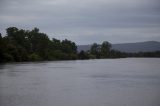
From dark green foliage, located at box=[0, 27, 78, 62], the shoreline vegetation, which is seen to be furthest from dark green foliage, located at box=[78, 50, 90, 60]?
dark green foliage, located at box=[0, 27, 78, 62]

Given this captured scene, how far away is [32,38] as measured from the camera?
130 meters

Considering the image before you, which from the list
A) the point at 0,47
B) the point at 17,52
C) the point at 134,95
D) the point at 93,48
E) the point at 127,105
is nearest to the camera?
the point at 127,105

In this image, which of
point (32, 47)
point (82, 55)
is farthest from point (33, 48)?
point (82, 55)

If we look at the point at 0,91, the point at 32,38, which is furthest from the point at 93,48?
the point at 0,91

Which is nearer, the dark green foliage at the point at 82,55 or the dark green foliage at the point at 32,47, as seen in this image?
the dark green foliage at the point at 32,47

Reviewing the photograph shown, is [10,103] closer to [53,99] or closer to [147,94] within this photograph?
[53,99]

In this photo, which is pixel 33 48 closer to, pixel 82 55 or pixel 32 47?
pixel 32 47

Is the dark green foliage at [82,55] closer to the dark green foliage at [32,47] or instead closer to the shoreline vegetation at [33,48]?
the shoreline vegetation at [33,48]

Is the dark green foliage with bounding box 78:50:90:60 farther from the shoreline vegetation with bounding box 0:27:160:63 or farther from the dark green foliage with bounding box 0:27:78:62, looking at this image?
the dark green foliage with bounding box 0:27:78:62

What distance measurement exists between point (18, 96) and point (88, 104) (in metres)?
6.03

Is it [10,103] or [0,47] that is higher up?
[0,47]

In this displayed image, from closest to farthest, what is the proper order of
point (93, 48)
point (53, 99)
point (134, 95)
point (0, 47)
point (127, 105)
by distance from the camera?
1. point (127, 105)
2. point (53, 99)
3. point (134, 95)
4. point (0, 47)
5. point (93, 48)

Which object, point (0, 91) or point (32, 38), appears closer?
point (0, 91)

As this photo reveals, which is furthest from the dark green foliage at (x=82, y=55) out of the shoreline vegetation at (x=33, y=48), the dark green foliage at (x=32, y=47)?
the dark green foliage at (x=32, y=47)
